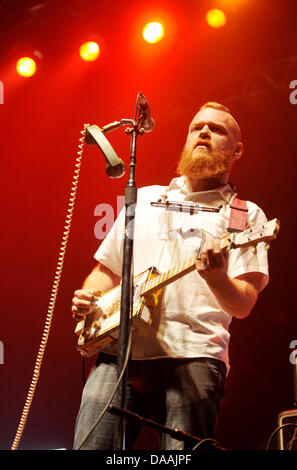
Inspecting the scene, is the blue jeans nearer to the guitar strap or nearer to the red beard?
the guitar strap

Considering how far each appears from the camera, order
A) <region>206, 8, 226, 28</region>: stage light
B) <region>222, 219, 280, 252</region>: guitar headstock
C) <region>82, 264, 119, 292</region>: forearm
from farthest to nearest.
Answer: <region>206, 8, 226, 28</region>: stage light, <region>82, 264, 119, 292</region>: forearm, <region>222, 219, 280, 252</region>: guitar headstock

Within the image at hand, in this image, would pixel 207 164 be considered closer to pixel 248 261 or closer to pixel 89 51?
pixel 248 261

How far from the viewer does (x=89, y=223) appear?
15.9 feet

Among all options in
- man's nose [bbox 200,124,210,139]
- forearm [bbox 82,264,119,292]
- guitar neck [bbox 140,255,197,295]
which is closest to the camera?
guitar neck [bbox 140,255,197,295]

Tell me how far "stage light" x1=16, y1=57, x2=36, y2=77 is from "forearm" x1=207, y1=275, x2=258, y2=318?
3523 mm

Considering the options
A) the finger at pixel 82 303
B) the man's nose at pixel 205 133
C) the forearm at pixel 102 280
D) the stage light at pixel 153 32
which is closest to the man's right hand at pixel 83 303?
the finger at pixel 82 303

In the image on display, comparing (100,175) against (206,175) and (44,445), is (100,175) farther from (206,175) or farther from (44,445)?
(44,445)

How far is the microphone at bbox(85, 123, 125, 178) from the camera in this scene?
2029mm

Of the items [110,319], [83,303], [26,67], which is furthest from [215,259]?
[26,67]

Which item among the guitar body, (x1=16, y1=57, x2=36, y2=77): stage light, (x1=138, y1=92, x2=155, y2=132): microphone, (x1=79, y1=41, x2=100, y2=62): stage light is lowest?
the guitar body

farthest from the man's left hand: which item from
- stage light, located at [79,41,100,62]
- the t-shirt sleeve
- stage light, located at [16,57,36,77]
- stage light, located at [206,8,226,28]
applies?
stage light, located at [16,57,36,77]

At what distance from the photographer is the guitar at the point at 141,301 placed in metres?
1.99

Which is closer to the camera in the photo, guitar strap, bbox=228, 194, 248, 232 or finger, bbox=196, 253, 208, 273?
finger, bbox=196, 253, 208, 273

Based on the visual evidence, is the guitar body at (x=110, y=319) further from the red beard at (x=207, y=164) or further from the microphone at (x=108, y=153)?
the red beard at (x=207, y=164)
